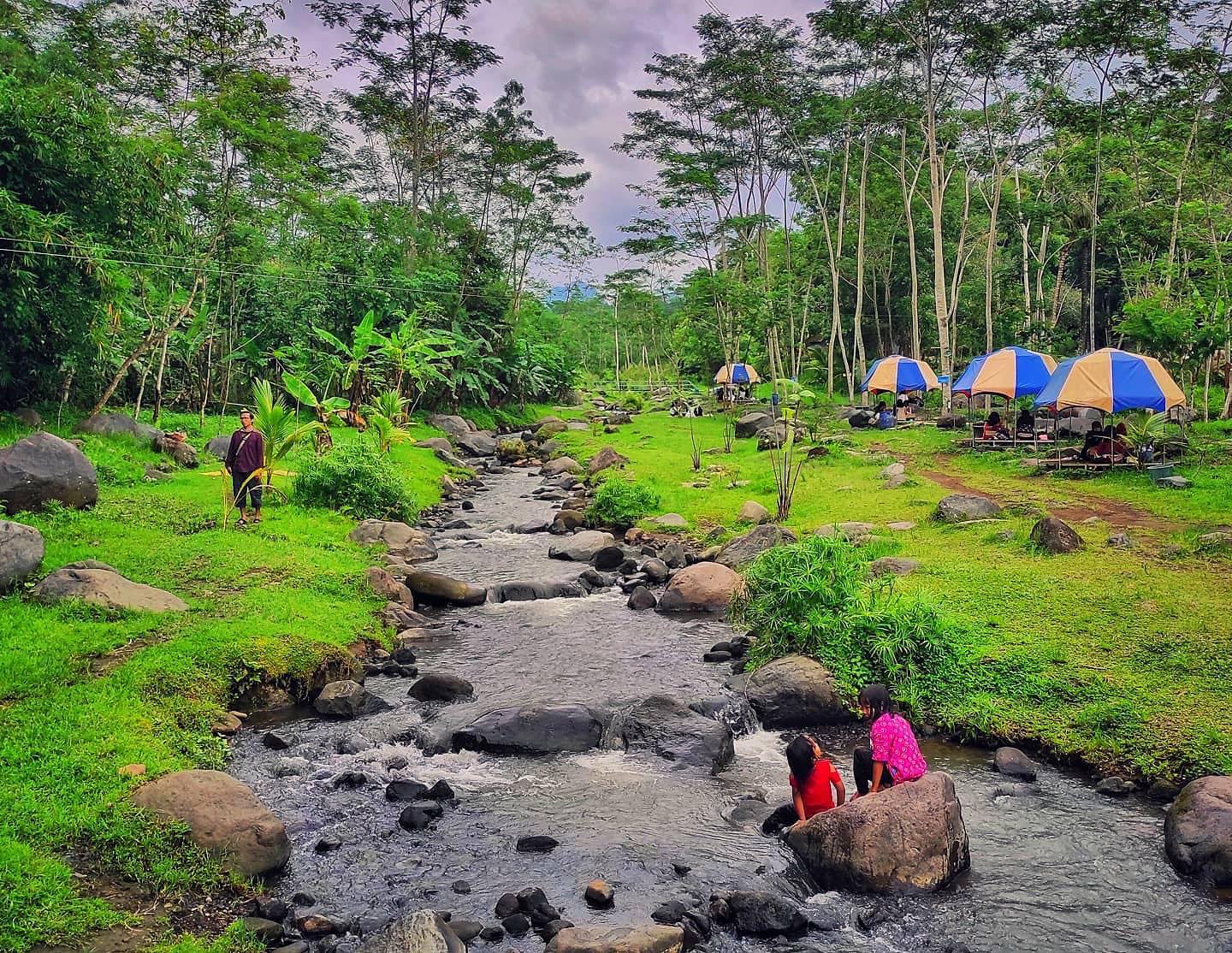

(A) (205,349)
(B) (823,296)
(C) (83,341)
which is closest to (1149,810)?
(C) (83,341)

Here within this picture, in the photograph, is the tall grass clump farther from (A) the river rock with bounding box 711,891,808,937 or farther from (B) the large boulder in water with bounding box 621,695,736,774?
(A) the river rock with bounding box 711,891,808,937

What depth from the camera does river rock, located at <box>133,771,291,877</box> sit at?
6148mm

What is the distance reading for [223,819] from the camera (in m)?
6.28

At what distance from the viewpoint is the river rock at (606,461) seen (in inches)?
1051

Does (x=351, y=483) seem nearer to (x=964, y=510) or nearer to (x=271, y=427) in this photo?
(x=271, y=427)

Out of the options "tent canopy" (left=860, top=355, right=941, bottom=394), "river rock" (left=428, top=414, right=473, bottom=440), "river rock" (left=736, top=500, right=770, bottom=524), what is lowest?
"river rock" (left=736, top=500, right=770, bottom=524)

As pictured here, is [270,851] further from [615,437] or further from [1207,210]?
[1207,210]

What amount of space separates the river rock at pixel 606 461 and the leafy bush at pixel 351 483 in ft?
29.9

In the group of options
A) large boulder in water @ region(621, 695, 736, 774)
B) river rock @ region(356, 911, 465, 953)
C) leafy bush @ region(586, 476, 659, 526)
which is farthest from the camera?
leafy bush @ region(586, 476, 659, 526)

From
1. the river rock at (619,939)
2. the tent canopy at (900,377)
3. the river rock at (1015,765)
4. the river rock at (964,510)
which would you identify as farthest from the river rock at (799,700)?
the tent canopy at (900,377)

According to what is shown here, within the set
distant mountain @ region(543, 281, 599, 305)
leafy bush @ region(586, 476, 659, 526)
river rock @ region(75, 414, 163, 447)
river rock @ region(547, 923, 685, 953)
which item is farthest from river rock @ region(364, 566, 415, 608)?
distant mountain @ region(543, 281, 599, 305)

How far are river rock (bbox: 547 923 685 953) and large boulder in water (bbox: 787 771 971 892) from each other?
4.64 feet

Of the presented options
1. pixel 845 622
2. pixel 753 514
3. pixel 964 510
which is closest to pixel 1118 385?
pixel 964 510

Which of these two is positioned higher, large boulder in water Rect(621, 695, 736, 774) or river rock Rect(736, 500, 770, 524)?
river rock Rect(736, 500, 770, 524)
